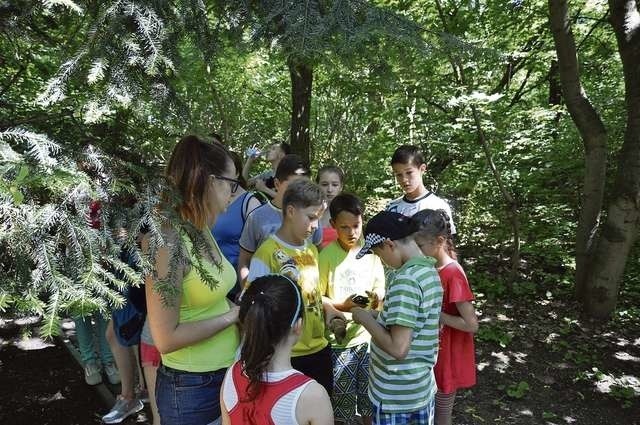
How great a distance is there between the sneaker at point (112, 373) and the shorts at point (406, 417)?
92.2 inches

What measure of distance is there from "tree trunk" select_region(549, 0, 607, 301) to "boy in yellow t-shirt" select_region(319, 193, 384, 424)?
3.93m

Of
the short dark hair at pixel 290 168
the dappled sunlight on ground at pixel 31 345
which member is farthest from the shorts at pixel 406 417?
the dappled sunlight on ground at pixel 31 345

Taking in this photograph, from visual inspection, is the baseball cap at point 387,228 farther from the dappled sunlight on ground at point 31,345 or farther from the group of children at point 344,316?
the dappled sunlight on ground at point 31,345

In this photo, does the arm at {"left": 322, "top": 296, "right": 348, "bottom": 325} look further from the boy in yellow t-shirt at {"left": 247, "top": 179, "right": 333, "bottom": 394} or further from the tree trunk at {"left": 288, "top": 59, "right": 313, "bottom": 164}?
the tree trunk at {"left": 288, "top": 59, "right": 313, "bottom": 164}

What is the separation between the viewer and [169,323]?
169 centimetres

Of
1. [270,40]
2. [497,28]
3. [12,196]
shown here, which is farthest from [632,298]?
[12,196]

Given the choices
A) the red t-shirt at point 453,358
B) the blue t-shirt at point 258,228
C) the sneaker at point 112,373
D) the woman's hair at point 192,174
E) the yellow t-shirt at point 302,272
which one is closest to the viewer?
the woman's hair at point 192,174

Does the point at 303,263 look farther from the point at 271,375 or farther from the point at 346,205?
the point at 271,375

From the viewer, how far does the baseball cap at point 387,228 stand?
2250 mm

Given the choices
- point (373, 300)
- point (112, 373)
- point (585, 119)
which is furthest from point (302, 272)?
point (585, 119)

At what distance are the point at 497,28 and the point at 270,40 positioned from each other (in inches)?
240

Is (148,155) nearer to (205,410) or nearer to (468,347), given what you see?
(205,410)

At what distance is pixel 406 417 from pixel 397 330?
1.63 feet

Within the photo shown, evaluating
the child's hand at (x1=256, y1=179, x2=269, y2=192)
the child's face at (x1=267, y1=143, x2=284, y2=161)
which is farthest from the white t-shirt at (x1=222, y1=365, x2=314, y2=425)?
the child's face at (x1=267, y1=143, x2=284, y2=161)
